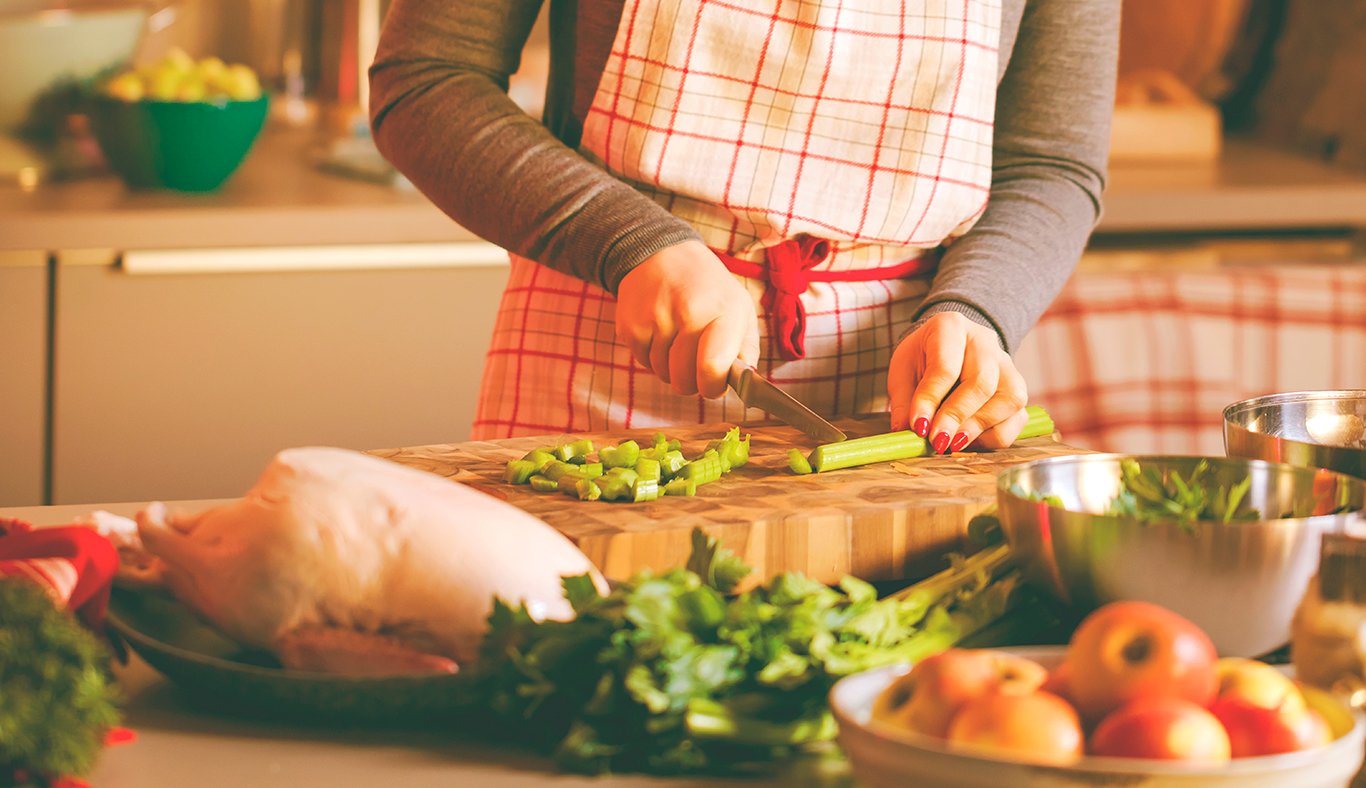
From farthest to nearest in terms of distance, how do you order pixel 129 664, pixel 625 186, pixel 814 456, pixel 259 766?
pixel 625 186 → pixel 814 456 → pixel 129 664 → pixel 259 766

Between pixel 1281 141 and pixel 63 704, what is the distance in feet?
8.71

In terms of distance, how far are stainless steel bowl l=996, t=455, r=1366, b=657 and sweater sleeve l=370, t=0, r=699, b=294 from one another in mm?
403

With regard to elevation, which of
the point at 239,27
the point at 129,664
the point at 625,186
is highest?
the point at 239,27

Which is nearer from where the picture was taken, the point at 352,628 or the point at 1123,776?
the point at 1123,776

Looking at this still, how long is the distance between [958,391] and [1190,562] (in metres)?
0.33

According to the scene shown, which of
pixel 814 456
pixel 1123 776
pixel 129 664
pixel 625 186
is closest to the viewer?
pixel 1123 776

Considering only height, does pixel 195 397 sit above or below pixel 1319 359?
Result: below

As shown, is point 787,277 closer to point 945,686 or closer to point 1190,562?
point 1190,562

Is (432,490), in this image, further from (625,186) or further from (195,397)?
(195,397)

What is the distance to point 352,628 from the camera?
0.58 meters

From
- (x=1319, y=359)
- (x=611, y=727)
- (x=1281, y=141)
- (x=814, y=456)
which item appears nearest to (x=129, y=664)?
(x=611, y=727)

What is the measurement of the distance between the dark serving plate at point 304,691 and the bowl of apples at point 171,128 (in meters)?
1.45

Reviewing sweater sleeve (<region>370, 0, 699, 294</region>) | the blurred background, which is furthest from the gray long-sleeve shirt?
the blurred background

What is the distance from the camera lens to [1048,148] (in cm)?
116
